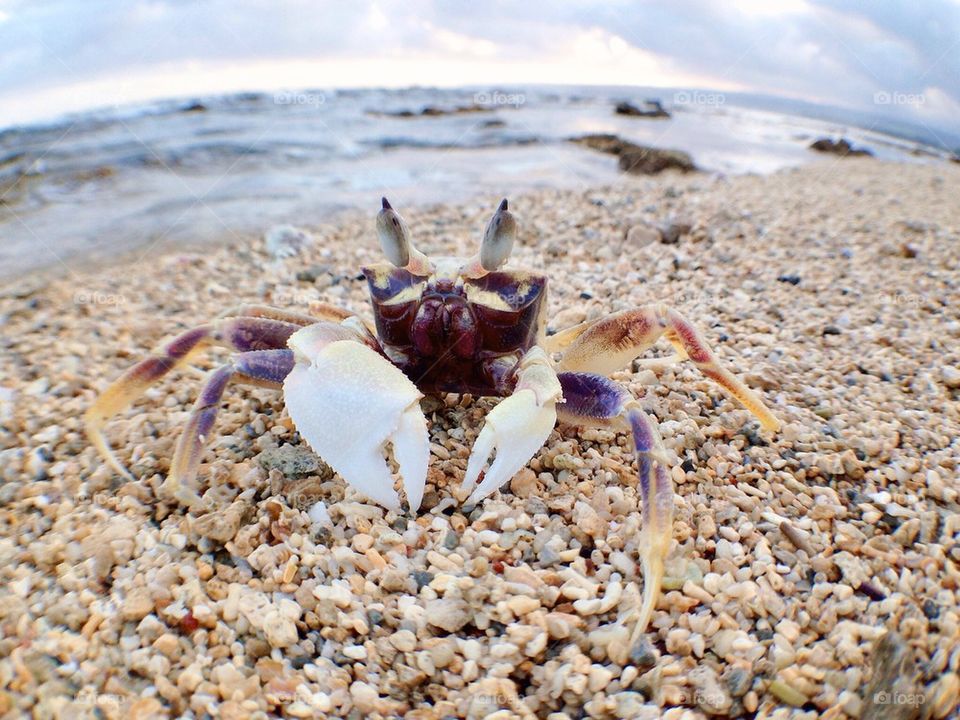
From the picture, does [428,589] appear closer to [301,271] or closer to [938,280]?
[301,271]

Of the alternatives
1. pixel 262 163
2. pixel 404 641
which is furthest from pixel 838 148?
pixel 404 641

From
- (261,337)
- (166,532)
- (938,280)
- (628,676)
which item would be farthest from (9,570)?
(938,280)

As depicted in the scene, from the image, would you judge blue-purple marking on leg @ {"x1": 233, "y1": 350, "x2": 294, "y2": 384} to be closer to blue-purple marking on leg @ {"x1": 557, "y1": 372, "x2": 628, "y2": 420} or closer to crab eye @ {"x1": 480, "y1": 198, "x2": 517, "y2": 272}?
crab eye @ {"x1": 480, "y1": 198, "x2": 517, "y2": 272}

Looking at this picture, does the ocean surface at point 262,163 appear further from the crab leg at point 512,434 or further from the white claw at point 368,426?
the crab leg at point 512,434

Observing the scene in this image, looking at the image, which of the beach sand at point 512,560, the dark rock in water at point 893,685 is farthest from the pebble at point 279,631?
the dark rock in water at point 893,685

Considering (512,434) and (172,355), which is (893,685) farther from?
(172,355)
